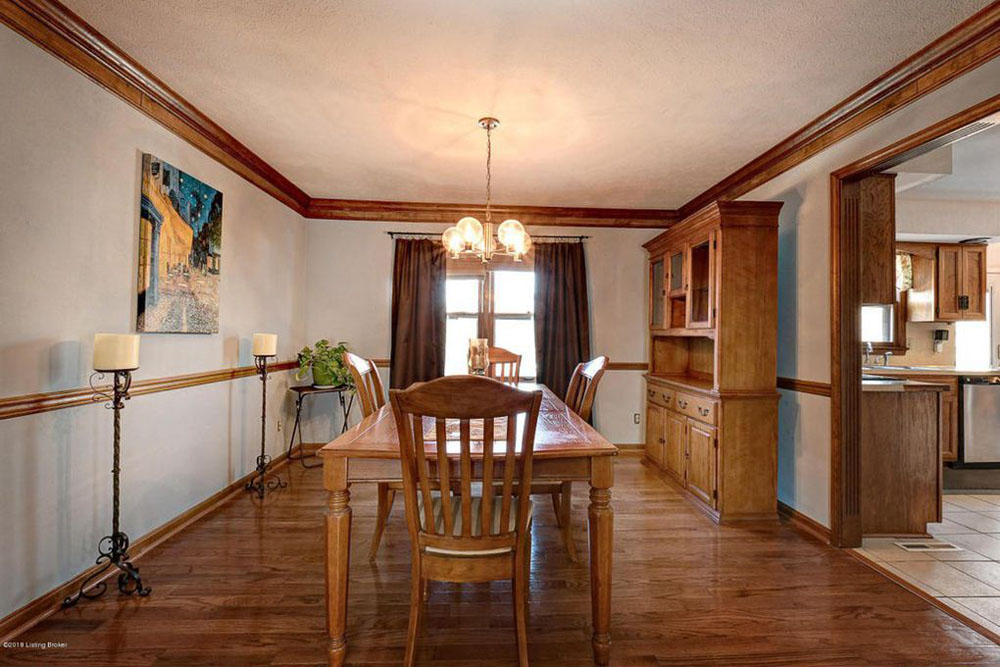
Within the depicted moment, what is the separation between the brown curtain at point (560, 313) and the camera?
15.0 feet

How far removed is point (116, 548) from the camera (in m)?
2.06

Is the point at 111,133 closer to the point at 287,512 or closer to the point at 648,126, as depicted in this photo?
the point at 287,512

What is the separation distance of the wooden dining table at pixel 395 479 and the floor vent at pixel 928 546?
2.17 metres

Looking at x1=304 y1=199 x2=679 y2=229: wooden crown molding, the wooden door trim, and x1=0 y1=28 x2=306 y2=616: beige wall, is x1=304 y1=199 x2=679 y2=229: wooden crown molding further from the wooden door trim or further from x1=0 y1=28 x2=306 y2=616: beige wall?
the wooden door trim

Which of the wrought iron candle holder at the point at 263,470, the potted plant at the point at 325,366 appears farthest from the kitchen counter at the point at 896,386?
the wrought iron candle holder at the point at 263,470

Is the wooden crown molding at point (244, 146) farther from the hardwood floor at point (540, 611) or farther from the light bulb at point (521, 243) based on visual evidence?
the hardwood floor at point (540, 611)

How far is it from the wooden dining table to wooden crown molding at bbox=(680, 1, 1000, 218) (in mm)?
2267

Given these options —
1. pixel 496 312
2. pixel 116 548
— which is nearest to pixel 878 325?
pixel 496 312

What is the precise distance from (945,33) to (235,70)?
10.7ft

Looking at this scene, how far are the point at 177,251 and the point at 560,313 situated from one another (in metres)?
3.20

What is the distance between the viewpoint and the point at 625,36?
77.4 inches

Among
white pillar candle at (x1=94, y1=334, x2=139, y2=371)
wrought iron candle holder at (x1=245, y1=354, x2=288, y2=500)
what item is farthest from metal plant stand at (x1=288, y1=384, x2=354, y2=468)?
white pillar candle at (x1=94, y1=334, x2=139, y2=371)

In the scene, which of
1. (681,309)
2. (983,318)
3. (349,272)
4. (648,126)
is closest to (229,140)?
(349,272)

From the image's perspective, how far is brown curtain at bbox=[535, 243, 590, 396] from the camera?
4.59 meters
